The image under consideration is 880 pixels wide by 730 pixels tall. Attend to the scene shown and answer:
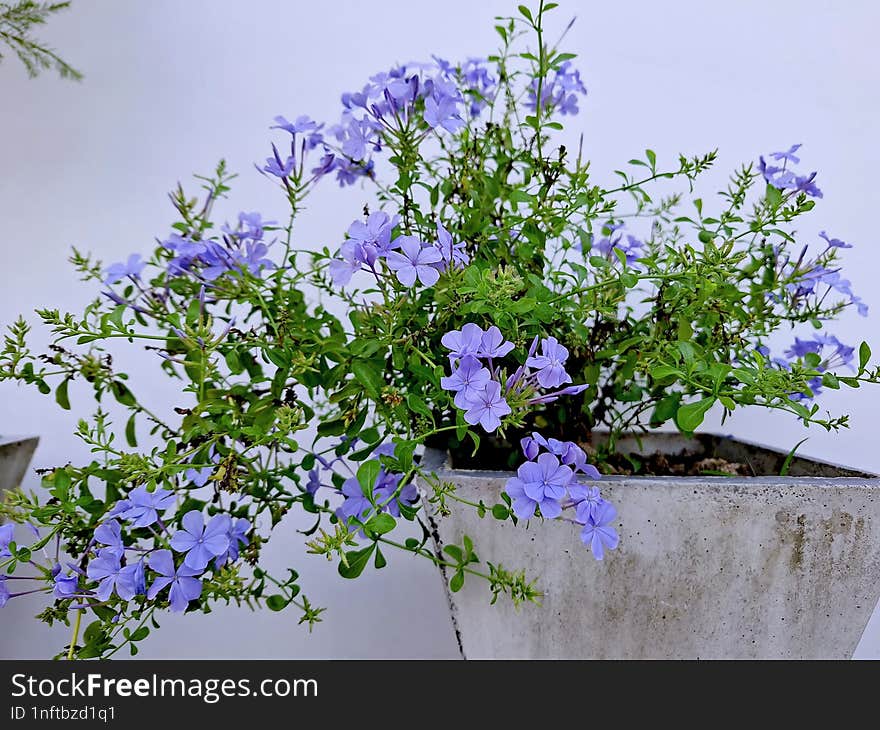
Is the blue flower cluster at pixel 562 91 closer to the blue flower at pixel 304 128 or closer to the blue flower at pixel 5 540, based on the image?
the blue flower at pixel 304 128

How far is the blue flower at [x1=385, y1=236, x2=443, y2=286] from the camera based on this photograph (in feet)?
1.63

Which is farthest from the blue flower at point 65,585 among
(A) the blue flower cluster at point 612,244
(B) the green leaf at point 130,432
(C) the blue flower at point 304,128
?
(A) the blue flower cluster at point 612,244

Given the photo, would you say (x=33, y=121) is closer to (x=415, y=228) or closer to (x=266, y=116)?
(x=266, y=116)

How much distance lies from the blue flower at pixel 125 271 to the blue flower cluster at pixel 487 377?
0.91ft

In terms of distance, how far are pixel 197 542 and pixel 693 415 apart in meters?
0.36

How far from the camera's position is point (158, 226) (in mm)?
960

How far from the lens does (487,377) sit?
0.47 m

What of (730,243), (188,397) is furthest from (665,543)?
(188,397)

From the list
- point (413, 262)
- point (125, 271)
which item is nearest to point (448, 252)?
point (413, 262)

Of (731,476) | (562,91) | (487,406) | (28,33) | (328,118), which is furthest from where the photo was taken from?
(328,118)

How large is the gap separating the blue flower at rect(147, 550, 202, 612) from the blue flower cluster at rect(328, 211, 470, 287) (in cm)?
23

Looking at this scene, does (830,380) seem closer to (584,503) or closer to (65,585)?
(584,503)

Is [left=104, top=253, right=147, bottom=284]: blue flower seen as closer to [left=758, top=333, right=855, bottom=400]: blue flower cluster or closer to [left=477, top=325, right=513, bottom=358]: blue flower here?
[left=477, top=325, right=513, bottom=358]: blue flower
